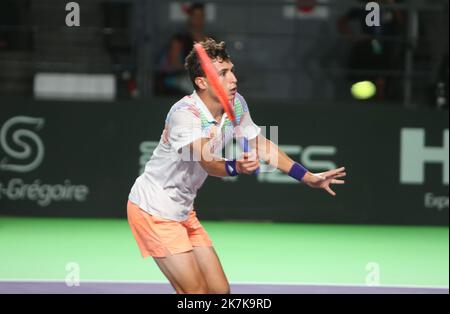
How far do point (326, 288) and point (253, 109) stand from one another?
406 cm

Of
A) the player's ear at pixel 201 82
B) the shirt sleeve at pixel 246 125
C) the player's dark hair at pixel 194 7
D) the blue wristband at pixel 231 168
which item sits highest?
the player's dark hair at pixel 194 7

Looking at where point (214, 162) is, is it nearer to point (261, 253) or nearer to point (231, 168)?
point (231, 168)

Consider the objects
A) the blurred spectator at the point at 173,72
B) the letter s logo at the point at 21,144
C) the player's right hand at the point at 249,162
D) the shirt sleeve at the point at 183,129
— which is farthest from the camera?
the blurred spectator at the point at 173,72

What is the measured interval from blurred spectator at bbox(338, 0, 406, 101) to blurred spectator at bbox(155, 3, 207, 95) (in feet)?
5.86

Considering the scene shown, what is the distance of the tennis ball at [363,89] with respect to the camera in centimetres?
1354

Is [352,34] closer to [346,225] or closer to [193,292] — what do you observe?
[346,225]

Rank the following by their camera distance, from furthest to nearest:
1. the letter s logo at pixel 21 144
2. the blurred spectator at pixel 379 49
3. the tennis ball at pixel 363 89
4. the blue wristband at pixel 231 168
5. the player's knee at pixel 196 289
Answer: the tennis ball at pixel 363 89 < the blurred spectator at pixel 379 49 < the letter s logo at pixel 21 144 < the player's knee at pixel 196 289 < the blue wristband at pixel 231 168

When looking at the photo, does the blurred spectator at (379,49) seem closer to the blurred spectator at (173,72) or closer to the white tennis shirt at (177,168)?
the blurred spectator at (173,72)

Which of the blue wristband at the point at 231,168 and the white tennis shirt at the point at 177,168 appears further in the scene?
the white tennis shirt at the point at 177,168

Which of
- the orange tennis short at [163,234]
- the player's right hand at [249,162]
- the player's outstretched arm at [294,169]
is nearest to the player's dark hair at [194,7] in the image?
the player's outstretched arm at [294,169]

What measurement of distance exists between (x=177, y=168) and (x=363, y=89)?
278 inches

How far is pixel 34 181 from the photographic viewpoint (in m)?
12.8

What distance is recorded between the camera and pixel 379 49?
1351 cm

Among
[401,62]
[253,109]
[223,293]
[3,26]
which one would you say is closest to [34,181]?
[3,26]
